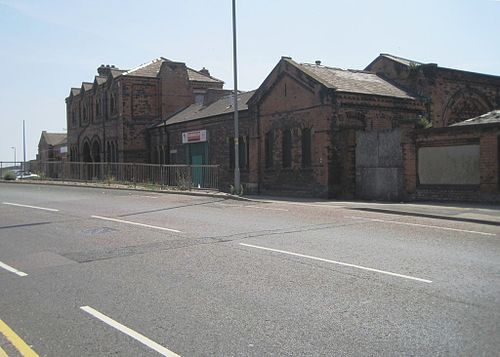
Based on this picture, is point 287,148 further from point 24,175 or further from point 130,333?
point 24,175

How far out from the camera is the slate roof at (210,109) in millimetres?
31234

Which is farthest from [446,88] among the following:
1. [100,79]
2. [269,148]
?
[100,79]

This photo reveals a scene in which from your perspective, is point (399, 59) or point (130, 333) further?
point (399, 59)

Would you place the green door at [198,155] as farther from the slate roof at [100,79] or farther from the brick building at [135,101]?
the slate roof at [100,79]

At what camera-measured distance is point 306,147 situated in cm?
2341

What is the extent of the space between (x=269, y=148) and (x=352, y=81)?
525cm

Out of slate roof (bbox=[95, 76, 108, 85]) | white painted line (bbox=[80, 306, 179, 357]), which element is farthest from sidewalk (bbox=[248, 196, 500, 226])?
slate roof (bbox=[95, 76, 108, 85])

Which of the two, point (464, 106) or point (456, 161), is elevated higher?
point (464, 106)

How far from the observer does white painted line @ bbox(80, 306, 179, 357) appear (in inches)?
178

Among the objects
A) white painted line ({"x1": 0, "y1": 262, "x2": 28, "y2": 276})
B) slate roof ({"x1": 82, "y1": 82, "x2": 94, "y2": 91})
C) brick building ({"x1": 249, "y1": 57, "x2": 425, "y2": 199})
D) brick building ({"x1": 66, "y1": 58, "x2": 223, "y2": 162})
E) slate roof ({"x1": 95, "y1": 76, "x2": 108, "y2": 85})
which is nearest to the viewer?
white painted line ({"x1": 0, "y1": 262, "x2": 28, "y2": 276})

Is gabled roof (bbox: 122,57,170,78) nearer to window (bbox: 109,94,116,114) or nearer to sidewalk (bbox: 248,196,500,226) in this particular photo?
window (bbox: 109,94,116,114)

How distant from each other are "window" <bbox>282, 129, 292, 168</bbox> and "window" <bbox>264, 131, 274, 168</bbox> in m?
1.00

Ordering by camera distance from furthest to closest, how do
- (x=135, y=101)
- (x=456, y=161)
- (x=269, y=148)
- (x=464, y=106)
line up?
(x=135, y=101), (x=464, y=106), (x=269, y=148), (x=456, y=161)

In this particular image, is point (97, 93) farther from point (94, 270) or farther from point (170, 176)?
point (94, 270)
